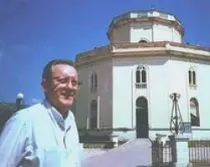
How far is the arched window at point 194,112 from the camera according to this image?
27.6m

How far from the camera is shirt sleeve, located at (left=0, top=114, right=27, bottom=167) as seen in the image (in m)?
1.46

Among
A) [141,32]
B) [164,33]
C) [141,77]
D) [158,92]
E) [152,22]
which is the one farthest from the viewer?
[164,33]

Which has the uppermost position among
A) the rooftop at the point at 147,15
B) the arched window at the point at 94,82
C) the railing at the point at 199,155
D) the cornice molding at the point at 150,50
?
the rooftop at the point at 147,15

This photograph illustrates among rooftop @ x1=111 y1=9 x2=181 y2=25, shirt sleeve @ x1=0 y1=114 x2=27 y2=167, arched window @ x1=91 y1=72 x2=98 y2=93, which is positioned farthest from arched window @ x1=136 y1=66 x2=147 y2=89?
shirt sleeve @ x1=0 y1=114 x2=27 y2=167

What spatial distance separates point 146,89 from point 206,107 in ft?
17.0

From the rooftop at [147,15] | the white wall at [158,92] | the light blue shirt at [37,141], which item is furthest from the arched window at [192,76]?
the light blue shirt at [37,141]

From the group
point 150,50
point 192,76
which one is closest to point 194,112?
A: point 192,76

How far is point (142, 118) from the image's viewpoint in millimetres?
26781

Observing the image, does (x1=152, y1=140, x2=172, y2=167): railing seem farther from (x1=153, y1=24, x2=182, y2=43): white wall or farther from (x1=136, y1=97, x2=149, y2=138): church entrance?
(x1=153, y1=24, x2=182, y2=43): white wall

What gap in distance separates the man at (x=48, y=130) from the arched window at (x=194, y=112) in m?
26.8

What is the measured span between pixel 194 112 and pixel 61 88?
27232 mm

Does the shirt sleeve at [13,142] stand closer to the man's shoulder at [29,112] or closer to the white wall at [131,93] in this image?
the man's shoulder at [29,112]

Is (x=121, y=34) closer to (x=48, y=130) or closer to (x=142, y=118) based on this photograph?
(x=142, y=118)

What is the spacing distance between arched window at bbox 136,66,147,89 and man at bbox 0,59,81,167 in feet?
83.7
